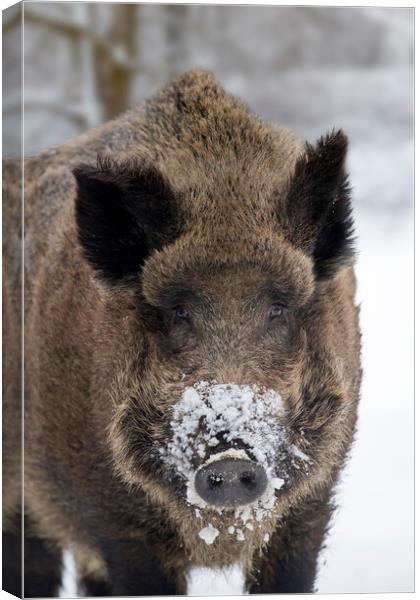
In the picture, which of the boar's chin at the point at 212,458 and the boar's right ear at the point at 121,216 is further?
the boar's right ear at the point at 121,216

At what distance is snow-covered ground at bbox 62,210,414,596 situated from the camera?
20.7 feet

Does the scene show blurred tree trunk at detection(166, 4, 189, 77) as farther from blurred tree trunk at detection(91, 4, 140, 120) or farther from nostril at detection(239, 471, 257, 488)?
nostril at detection(239, 471, 257, 488)

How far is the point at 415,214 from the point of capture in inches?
266

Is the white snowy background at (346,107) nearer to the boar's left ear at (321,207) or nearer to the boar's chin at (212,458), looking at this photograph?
the boar's left ear at (321,207)

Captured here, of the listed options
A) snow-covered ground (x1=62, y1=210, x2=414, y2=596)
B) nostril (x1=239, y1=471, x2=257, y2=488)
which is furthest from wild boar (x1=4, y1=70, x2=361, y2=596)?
snow-covered ground (x1=62, y1=210, x2=414, y2=596)

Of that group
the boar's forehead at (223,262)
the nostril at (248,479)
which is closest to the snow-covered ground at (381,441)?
the boar's forehead at (223,262)

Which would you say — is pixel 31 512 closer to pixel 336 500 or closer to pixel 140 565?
pixel 140 565

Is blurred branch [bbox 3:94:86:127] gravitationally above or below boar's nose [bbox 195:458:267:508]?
above

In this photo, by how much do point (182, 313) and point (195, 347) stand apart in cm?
18

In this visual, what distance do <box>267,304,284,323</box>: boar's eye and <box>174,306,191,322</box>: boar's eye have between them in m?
0.35

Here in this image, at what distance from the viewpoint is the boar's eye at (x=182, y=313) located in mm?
5391

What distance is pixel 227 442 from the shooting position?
16.1ft

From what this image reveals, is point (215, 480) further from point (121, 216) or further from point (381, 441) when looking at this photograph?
point (381, 441)

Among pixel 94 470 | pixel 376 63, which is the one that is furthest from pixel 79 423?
pixel 376 63
